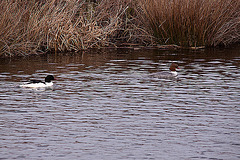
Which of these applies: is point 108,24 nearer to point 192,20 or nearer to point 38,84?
point 192,20

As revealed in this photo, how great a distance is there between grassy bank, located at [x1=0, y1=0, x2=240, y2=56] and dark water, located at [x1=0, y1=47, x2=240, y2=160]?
2.42 m

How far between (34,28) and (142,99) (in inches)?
378

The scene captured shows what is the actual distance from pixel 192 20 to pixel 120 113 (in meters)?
12.3

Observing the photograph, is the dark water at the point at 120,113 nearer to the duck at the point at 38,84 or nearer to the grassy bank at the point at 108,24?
the duck at the point at 38,84

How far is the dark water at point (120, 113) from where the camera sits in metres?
7.75

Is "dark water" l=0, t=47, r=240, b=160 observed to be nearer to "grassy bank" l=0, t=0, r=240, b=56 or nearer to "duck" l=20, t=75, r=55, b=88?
"duck" l=20, t=75, r=55, b=88

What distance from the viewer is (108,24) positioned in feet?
80.2

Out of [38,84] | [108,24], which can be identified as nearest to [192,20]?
[108,24]

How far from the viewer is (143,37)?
24156 millimetres

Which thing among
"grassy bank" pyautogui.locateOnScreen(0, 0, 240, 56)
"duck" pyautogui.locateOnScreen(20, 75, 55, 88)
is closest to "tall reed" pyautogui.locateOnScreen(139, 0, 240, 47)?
"grassy bank" pyautogui.locateOnScreen(0, 0, 240, 56)

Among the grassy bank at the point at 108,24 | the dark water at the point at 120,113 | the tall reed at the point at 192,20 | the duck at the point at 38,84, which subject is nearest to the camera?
the dark water at the point at 120,113

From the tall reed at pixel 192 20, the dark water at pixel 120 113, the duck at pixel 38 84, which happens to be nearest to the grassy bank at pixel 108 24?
the tall reed at pixel 192 20

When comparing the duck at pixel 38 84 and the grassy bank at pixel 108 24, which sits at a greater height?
the grassy bank at pixel 108 24

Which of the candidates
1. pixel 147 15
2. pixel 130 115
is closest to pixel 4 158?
pixel 130 115
